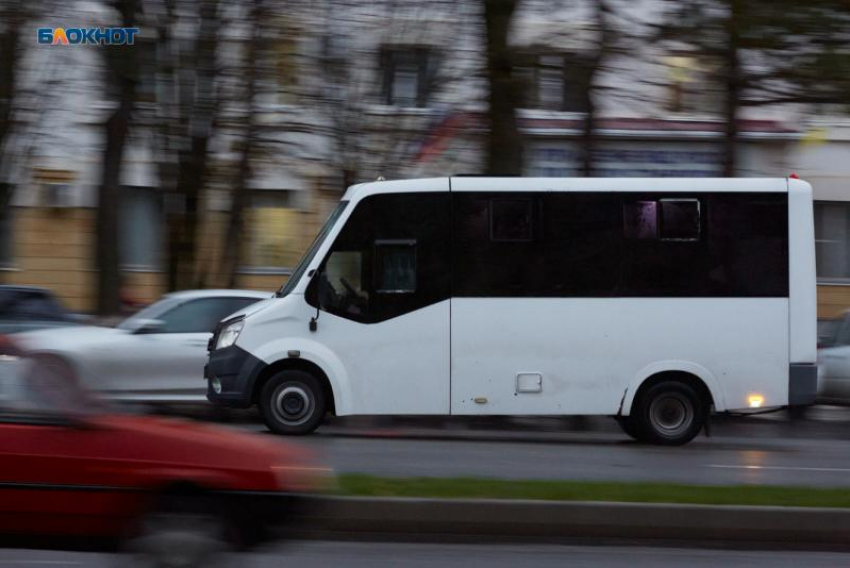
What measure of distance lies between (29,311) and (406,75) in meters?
7.27

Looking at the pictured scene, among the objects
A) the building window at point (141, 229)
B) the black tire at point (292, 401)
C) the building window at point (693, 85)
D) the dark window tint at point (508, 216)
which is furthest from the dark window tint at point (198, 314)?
the building window at point (141, 229)

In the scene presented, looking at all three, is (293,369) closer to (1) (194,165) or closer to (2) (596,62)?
(2) (596,62)

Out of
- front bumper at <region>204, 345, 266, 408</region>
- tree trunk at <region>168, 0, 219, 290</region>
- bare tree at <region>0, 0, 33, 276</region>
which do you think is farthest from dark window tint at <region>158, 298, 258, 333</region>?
bare tree at <region>0, 0, 33, 276</region>

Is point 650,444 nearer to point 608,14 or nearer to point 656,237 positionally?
point 656,237

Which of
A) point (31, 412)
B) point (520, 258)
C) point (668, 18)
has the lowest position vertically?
point (31, 412)

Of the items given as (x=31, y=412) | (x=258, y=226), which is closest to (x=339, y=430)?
(x=31, y=412)

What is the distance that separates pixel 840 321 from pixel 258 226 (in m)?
15.7

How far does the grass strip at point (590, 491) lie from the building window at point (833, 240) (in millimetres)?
23800

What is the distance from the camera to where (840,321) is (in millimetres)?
18750

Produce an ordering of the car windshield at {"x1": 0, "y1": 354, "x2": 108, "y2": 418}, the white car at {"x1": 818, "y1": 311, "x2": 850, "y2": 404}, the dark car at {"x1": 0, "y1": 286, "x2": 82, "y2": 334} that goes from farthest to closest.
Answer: the white car at {"x1": 818, "y1": 311, "x2": 850, "y2": 404} < the dark car at {"x1": 0, "y1": 286, "x2": 82, "y2": 334} < the car windshield at {"x1": 0, "y1": 354, "x2": 108, "y2": 418}

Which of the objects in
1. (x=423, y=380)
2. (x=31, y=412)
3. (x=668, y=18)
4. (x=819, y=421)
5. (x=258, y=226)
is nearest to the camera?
(x=31, y=412)

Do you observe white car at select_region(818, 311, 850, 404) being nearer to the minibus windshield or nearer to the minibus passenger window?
the minibus passenger window

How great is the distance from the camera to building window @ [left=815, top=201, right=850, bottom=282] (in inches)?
1246

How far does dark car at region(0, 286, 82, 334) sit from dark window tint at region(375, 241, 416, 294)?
5.19 metres
